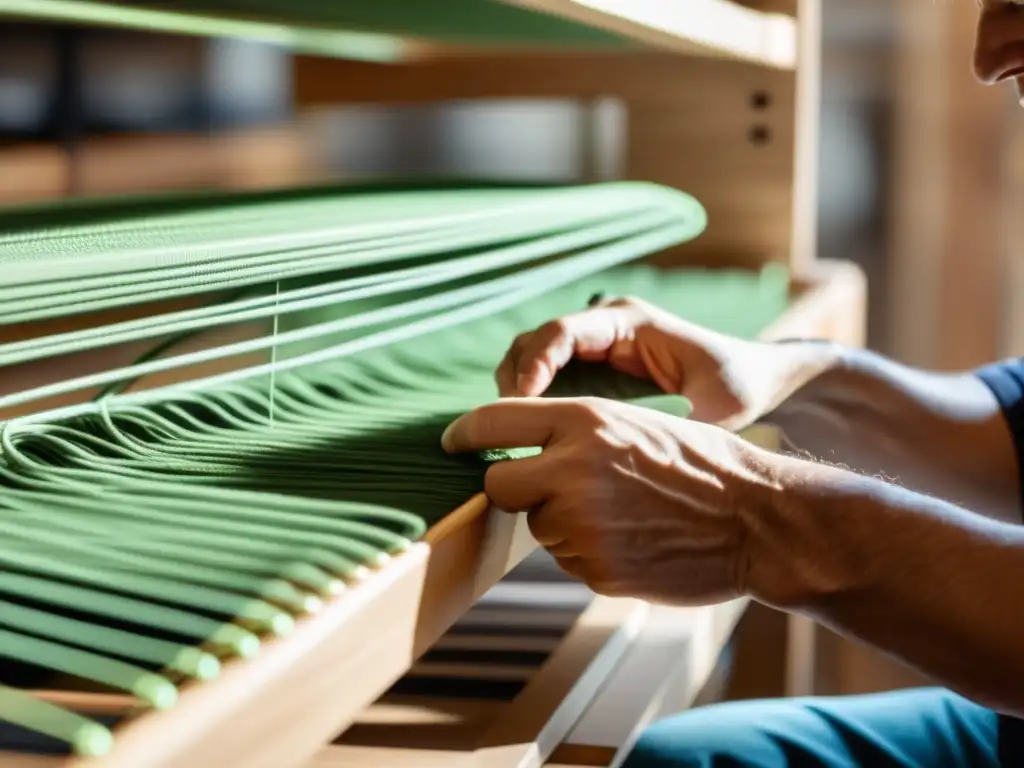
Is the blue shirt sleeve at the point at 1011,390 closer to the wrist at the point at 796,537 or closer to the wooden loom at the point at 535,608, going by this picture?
the wooden loom at the point at 535,608

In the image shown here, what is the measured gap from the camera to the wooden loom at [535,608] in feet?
1.37

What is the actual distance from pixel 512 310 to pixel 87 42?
0.46 meters

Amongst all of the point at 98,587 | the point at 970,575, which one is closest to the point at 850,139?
the point at 970,575

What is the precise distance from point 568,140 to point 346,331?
108 centimetres

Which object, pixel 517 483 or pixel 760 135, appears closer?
pixel 517 483

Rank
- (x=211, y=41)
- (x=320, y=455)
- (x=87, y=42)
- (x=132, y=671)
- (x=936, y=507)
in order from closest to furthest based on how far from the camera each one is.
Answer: (x=132, y=671), (x=320, y=455), (x=936, y=507), (x=87, y=42), (x=211, y=41)

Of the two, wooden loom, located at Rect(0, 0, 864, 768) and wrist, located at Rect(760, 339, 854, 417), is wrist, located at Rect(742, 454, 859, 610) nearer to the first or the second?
wooden loom, located at Rect(0, 0, 864, 768)

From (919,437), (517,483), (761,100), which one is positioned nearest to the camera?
(517,483)

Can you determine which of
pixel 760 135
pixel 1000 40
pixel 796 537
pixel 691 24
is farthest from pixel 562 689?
pixel 760 135

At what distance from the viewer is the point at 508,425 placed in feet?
2.08

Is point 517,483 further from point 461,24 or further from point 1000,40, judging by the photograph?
point 461,24

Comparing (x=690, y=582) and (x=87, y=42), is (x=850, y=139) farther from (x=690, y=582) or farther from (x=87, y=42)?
(x=690, y=582)

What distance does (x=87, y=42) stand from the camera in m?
1.14

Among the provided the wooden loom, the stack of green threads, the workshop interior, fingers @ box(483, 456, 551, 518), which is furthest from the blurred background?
fingers @ box(483, 456, 551, 518)
